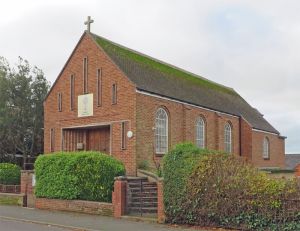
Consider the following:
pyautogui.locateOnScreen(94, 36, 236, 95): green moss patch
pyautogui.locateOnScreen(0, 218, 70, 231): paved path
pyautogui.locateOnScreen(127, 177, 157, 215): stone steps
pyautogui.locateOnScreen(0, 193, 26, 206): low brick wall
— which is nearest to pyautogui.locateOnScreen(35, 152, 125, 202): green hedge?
pyautogui.locateOnScreen(127, 177, 157, 215): stone steps

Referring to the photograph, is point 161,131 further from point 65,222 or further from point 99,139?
point 65,222

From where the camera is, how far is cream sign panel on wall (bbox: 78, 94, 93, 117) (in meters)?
26.9

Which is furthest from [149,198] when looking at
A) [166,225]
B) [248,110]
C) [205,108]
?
[248,110]

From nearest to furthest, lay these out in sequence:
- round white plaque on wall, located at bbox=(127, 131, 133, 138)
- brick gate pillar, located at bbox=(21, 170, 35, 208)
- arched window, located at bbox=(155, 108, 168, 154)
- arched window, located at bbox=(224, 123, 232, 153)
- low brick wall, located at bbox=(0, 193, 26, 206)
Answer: brick gate pillar, located at bbox=(21, 170, 35, 208) → low brick wall, located at bbox=(0, 193, 26, 206) → round white plaque on wall, located at bbox=(127, 131, 133, 138) → arched window, located at bbox=(155, 108, 168, 154) → arched window, located at bbox=(224, 123, 232, 153)

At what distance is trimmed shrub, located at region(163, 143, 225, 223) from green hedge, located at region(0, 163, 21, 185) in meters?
13.0

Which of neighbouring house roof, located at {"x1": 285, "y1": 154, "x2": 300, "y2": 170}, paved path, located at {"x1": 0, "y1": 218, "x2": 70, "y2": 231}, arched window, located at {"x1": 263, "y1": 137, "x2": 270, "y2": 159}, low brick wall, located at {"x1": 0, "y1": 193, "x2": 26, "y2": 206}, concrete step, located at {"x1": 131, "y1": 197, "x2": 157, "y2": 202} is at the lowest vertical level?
paved path, located at {"x1": 0, "y1": 218, "x2": 70, "y2": 231}

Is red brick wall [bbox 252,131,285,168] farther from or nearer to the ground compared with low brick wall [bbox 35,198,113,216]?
farther from the ground

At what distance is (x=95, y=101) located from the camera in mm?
26641

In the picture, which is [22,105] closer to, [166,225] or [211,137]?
[211,137]

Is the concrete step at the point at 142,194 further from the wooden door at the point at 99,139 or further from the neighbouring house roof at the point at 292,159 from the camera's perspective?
the neighbouring house roof at the point at 292,159

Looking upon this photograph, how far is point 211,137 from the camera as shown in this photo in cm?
3181

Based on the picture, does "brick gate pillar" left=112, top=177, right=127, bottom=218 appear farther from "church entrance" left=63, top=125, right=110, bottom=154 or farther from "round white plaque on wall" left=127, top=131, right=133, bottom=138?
"church entrance" left=63, top=125, right=110, bottom=154

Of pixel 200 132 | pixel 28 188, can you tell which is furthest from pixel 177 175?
pixel 200 132

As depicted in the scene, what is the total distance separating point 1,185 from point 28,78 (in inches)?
508
